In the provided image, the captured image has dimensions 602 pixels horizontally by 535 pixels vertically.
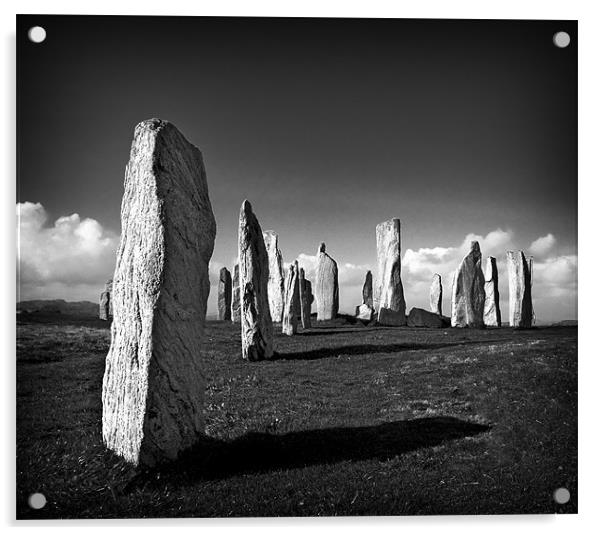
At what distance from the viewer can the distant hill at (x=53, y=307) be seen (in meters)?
6.73

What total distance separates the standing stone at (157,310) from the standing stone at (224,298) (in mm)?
17623

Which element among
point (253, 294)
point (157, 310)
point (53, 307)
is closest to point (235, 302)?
point (253, 294)

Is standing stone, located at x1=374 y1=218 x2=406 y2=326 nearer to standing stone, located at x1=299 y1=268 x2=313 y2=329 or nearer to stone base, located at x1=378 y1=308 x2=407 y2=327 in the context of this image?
stone base, located at x1=378 y1=308 x2=407 y2=327

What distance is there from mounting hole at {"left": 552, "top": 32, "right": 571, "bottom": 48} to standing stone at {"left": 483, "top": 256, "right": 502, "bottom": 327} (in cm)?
1314

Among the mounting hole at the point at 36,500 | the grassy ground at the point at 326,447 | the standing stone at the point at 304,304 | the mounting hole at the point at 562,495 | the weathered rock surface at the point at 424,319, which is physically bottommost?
the mounting hole at the point at 562,495

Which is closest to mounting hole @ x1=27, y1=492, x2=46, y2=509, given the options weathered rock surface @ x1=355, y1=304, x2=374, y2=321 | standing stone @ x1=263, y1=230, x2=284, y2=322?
standing stone @ x1=263, y1=230, x2=284, y2=322

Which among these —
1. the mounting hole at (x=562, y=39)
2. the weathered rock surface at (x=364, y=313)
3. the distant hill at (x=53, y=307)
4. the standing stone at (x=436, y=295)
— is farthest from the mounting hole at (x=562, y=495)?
the standing stone at (x=436, y=295)

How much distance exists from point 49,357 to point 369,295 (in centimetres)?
2099

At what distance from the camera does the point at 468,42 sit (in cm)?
717

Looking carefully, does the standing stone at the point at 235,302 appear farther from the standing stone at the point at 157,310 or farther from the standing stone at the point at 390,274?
the standing stone at the point at 157,310

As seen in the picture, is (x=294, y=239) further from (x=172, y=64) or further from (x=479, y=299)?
(x=479, y=299)

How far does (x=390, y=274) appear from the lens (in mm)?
20359
